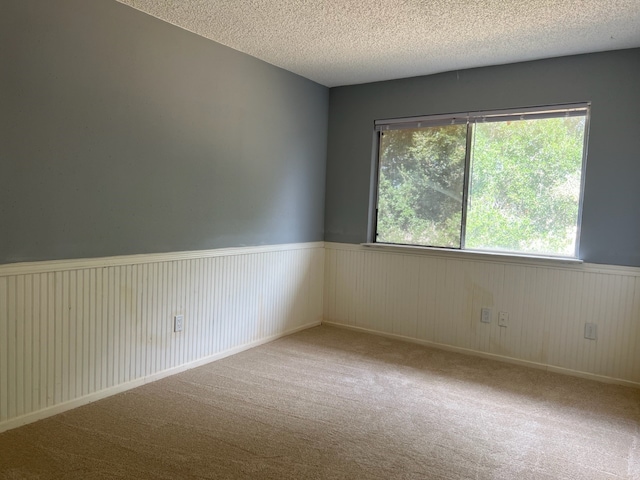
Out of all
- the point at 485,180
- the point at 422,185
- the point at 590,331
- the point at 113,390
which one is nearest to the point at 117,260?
the point at 113,390

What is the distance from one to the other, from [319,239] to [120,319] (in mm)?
2274

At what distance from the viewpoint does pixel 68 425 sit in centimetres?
245

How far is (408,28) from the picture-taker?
3035 millimetres

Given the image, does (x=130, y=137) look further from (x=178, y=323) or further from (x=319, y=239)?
(x=319, y=239)

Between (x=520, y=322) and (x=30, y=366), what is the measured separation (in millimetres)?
3401

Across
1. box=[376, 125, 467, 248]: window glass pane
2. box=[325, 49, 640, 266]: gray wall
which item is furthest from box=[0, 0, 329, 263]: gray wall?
box=[325, 49, 640, 266]: gray wall

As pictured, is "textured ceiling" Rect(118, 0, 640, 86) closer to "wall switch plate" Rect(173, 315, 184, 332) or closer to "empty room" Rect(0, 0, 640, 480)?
"empty room" Rect(0, 0, 640, 480)

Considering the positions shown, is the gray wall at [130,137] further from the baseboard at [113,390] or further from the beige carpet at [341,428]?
the beige carpet at [341,428]

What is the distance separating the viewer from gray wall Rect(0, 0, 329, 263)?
2.38 meters

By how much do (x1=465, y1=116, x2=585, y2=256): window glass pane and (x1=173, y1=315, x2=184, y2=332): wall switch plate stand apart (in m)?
2.45

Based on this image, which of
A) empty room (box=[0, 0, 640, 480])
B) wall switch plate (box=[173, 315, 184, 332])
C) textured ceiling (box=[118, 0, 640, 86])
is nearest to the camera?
empty room (box=[0, 0, 640, 480])

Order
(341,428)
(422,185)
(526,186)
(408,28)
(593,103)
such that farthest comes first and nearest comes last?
(422,185) → (526,186) → (593,103) → (408,28) → (341,428)

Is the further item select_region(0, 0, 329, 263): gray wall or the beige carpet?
select_region(0, 0, 329, 263): gray wall

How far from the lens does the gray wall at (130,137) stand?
2.38m
